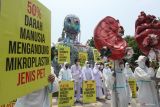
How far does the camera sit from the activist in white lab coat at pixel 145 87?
25.2 ft

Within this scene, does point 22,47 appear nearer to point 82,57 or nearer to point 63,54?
point 63,54

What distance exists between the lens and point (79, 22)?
22094 mm

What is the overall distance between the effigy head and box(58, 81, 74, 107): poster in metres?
9.29

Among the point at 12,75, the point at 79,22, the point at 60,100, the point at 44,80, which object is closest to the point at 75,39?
the point at 79,22

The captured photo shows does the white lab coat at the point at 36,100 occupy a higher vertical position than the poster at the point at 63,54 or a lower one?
lower

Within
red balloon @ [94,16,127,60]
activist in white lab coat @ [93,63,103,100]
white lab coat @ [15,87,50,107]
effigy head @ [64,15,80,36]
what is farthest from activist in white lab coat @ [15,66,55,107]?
effigy head @ [64,15,80,36]

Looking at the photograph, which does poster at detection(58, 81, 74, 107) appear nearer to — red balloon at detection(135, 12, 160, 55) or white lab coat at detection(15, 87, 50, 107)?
red balloon at detection(135, 12, 160, 55)

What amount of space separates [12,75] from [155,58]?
477cm

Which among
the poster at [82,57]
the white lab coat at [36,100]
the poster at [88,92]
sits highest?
the poster at [82,57]

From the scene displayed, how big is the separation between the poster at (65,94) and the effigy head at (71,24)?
929 centimetres

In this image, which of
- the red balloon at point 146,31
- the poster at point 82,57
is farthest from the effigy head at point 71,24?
the red balloon at point 146,31

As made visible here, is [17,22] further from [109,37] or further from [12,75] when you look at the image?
[109,37]

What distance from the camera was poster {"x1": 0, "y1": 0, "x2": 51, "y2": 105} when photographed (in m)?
3.33

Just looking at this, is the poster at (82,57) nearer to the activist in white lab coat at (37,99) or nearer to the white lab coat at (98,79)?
the white lab coat at (98,79)
